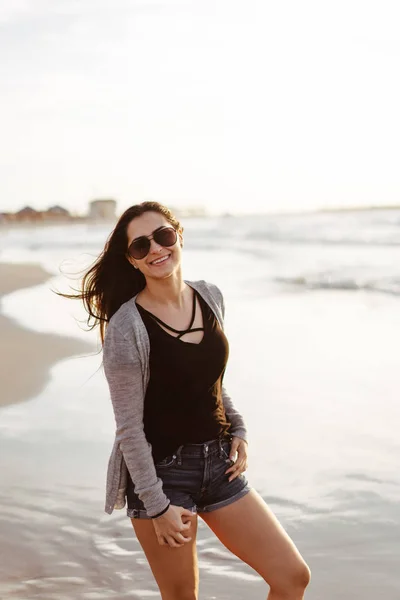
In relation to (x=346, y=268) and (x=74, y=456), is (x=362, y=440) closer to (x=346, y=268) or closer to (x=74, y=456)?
(x=74, y=456)

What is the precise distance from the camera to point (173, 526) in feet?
9.04

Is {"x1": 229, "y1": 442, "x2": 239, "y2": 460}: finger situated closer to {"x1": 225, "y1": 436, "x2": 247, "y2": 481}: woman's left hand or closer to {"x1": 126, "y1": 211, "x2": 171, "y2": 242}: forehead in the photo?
{"x1": 225, "y1": 436, "x2": 247, "y2": 481}: woman's left hand

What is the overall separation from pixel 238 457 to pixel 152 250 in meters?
0.86

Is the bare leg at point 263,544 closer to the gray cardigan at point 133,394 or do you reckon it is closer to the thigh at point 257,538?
the thigh at point 257,538

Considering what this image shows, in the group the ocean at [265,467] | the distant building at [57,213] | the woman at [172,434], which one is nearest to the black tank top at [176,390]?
the woman at [172,434]

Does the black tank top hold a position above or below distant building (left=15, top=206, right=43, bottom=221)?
above

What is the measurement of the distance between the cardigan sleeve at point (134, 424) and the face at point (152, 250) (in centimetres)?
32

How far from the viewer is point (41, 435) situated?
6270mm

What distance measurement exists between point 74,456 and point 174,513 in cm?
318

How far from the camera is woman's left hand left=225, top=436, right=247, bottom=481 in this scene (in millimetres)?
2951

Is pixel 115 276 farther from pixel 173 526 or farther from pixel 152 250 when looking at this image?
pixel 173 526

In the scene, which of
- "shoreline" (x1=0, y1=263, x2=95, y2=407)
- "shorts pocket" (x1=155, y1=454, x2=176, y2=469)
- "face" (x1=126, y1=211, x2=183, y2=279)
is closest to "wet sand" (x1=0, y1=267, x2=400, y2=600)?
"shoreline" (x1=0, y1=263, x2=95, y2=407)

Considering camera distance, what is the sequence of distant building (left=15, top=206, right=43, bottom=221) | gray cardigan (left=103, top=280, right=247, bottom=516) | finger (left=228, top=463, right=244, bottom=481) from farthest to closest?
distant building (left=15, top=206, right=43, bottom=221), finger (left=228, top=463, right=244, bottom=481), gray cardigan (left=103, top=280, right=247, bottom=516)

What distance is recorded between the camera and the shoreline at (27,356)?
7.77m
